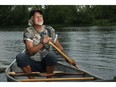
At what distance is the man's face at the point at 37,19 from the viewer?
3.23m

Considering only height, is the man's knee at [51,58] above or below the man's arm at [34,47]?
below

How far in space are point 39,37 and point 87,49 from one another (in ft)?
6.24

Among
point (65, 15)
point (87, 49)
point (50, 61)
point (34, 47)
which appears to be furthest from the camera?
point (87, 49)

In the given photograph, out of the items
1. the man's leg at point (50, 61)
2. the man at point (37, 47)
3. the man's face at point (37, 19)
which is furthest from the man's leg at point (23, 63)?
the man's face at point (37, 19)

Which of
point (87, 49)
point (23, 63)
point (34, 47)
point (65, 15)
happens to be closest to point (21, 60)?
point (23, 63)

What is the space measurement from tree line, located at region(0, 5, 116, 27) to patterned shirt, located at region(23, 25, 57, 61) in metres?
0.14

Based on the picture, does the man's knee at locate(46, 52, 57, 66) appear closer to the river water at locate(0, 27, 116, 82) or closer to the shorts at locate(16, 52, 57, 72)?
the shorts at locate(16, 52, 57, 72)

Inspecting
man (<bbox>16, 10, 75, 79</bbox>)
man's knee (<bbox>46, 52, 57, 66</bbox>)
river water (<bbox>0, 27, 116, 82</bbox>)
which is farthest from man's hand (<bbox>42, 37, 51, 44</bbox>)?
river water (<bbox>0, 27, 116, 82</bbox>)

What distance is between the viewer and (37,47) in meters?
3.15

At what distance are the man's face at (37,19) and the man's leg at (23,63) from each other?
0.83ft

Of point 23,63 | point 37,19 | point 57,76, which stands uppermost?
point 37,19

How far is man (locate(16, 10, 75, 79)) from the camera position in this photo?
317 cm

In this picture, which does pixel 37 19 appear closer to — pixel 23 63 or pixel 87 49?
→ pixel 23 63

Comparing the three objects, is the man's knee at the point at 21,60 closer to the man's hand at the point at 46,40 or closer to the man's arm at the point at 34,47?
the man's arm at the point at 34,47
